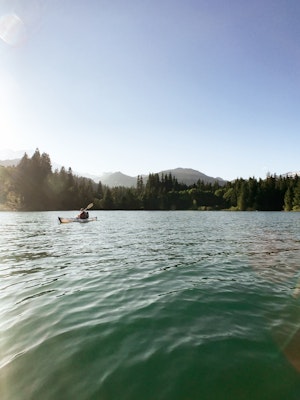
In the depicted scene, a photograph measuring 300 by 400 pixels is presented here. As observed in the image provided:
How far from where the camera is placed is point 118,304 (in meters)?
10.8

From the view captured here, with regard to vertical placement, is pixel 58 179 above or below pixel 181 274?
above

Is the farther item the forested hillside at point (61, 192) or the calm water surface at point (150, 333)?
the forested hillside at point (61, 192)

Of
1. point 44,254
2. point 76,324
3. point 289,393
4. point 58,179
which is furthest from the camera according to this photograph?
point 58,179

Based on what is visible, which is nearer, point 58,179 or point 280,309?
point 280,309

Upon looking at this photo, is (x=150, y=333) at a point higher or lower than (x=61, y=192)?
lower

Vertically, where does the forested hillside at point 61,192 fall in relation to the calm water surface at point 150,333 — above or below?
above

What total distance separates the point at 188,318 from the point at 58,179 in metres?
196

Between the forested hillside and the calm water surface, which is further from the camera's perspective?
the forested hillside

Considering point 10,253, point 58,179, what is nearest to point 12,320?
point 10,253

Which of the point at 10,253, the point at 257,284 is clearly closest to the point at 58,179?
the point at 10,253

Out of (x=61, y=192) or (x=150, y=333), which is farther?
(x=61, y=192)

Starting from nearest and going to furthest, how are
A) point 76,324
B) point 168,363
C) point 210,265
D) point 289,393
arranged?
1. point 289,393
2. point 168,363
3. point 76,324
4. point 210,265

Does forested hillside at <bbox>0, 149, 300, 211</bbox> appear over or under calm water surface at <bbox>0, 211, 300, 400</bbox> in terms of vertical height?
over

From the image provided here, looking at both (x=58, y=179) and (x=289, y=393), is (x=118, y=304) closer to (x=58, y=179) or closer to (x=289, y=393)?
(x=289, y=393)
